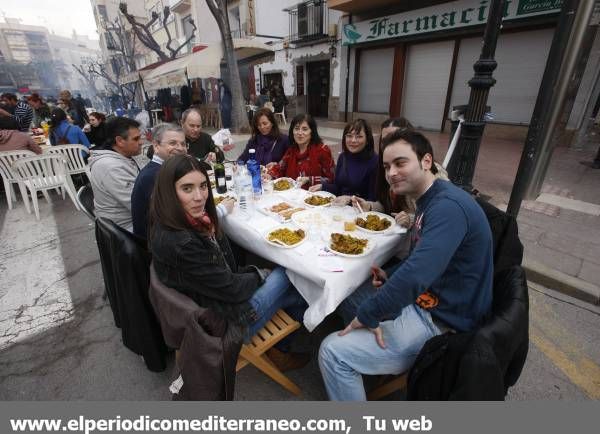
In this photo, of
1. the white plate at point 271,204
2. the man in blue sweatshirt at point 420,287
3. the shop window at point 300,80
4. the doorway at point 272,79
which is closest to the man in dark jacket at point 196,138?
the white plate at point 271,204

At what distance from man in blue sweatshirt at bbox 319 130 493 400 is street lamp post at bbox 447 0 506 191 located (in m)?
2.02

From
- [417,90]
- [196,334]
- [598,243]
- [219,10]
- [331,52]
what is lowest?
[598,243]

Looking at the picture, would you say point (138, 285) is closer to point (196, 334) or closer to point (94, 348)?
point (196, 334)

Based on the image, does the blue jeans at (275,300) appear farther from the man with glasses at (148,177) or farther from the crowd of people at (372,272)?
the man with glasses at (148,177)

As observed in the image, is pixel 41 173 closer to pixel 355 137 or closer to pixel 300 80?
pixel 355 137

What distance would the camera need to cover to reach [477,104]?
3137 millimetres

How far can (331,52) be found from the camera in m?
12.3

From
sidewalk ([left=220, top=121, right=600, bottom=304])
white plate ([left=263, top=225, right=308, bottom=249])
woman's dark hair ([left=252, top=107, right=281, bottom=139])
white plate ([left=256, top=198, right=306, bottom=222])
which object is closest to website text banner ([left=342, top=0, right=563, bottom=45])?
sidewalk ([left=220, top=121, right=600, bottom=304])

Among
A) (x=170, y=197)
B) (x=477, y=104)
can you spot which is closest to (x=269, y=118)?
(x=477, y=104)

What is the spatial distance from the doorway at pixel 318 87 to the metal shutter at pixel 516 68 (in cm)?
605

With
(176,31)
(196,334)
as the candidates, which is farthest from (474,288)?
(176,31)

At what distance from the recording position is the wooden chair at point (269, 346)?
1806 mm

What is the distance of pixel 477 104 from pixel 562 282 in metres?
1.97

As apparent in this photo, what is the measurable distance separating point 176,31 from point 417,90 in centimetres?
2265
